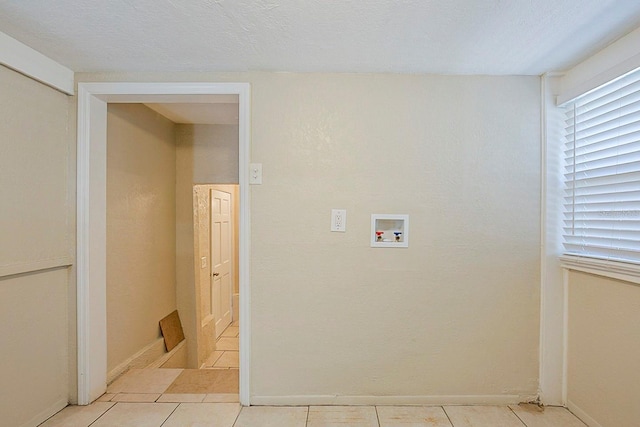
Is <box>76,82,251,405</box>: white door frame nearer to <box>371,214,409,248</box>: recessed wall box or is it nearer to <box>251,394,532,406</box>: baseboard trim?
<box>251,394,532,406</box>: baseboard trim

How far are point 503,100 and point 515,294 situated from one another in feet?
4.19

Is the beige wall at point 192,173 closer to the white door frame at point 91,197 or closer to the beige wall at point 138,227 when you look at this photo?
the beige wall at point 138,227

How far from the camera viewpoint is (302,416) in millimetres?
2297

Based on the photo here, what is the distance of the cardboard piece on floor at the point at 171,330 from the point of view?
12.0ft

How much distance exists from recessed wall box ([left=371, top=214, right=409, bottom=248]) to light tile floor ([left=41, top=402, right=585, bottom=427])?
1.05 metres

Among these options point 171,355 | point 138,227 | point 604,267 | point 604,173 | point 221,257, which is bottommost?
point 171,355

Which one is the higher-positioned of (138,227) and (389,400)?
(138,227)

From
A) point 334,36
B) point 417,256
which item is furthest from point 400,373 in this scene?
point 334,36

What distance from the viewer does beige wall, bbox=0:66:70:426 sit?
197cm

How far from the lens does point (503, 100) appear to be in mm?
2438

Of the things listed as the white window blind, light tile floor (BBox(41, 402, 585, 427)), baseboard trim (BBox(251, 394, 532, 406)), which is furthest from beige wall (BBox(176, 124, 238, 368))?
the white window blind

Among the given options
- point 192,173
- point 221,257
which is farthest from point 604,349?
point 221,257

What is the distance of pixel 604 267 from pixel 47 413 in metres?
3.32

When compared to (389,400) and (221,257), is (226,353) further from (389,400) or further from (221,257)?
(389,400)
